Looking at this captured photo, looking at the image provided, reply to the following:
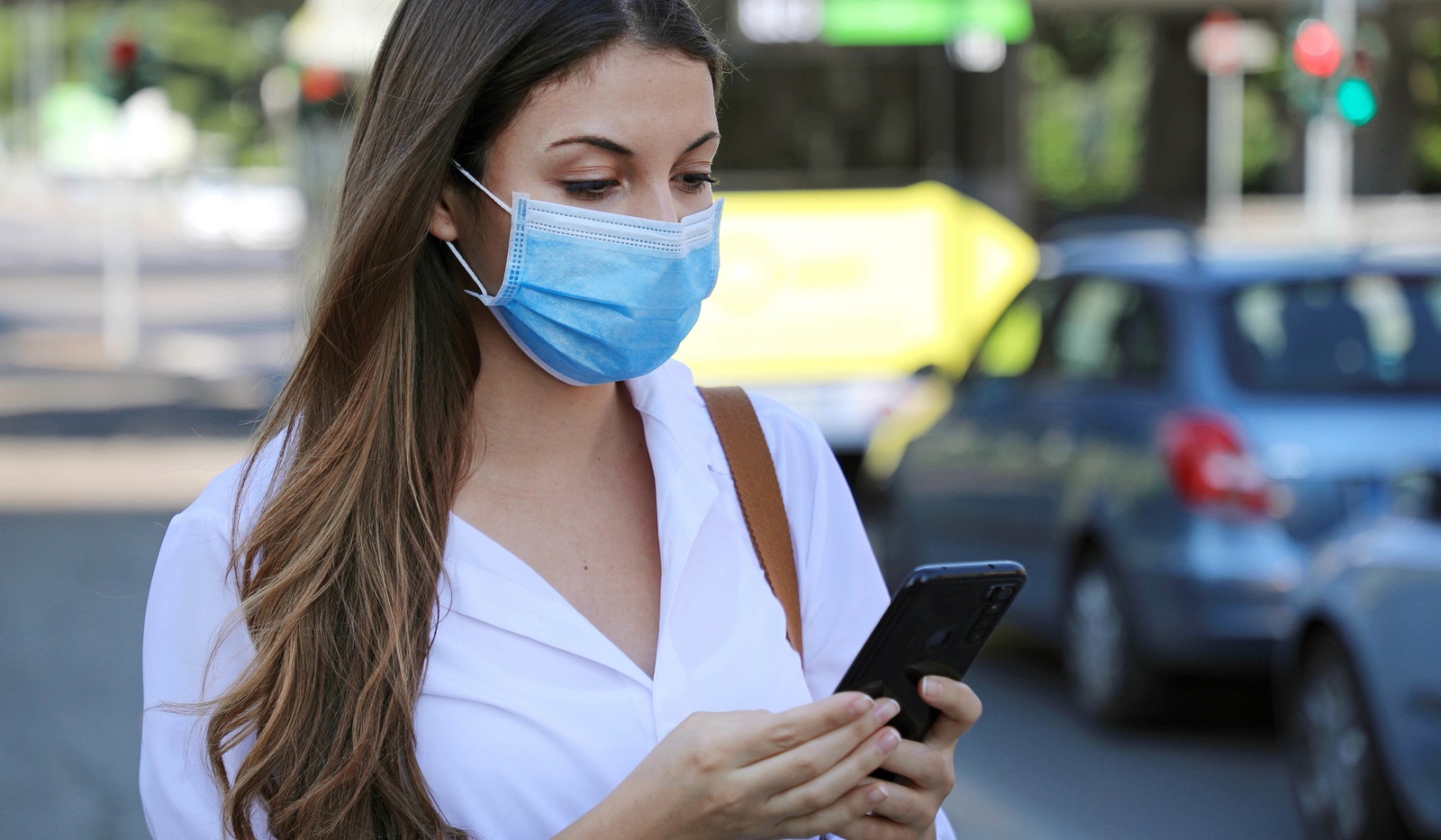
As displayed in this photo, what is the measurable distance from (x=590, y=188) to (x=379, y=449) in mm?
391

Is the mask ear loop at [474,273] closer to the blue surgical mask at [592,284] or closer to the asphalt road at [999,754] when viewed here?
the blue surgical mask at [592,284]

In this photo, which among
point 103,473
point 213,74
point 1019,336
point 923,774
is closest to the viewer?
point 923,774

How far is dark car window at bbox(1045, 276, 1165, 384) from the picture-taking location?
727cm

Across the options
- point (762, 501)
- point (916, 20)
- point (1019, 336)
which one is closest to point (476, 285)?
point (762, 501)

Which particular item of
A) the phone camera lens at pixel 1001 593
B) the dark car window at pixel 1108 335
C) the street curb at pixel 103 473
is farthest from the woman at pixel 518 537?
the street curb at pixel 103 473

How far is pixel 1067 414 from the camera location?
768 centimetres

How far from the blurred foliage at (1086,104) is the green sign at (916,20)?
30.3 meters

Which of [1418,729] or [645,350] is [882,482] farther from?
[645,350]

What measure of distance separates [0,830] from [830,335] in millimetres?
7562

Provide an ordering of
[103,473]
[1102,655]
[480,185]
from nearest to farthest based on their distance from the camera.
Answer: [480,185] → [1102,655] → [103,473]

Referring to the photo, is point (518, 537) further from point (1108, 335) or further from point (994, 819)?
point (1108, 335)

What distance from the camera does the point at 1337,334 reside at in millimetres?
6941

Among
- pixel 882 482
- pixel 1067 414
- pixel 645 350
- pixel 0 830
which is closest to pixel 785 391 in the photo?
pixel 882 482

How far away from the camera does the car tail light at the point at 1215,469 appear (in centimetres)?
661
